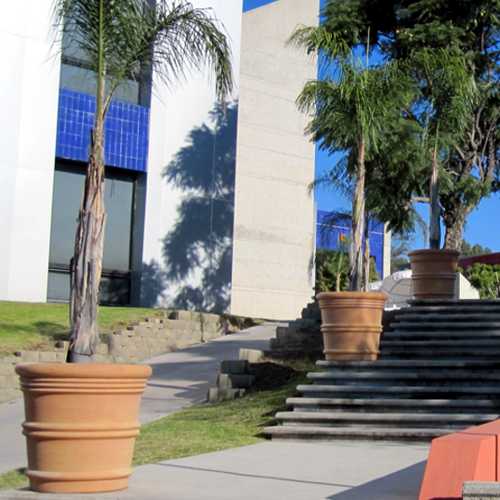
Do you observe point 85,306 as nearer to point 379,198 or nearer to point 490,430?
point 490,430

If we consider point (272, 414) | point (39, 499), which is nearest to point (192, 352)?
point (272, 414)

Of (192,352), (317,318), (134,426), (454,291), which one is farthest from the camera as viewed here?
(192,352)

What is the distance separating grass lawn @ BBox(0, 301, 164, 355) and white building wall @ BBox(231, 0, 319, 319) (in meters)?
15.0

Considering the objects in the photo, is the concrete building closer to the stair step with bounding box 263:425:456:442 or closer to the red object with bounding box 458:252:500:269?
the red object with bounding box 458:252:500:269

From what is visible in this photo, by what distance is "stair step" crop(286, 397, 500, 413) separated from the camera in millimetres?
10875

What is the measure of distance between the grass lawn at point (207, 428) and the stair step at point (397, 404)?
0.60m

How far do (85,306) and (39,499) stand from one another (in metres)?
1.80

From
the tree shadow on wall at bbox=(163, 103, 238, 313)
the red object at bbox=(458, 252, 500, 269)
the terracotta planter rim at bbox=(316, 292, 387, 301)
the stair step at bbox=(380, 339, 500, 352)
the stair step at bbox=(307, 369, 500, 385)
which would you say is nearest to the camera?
the stair step at bbox=(307, 369, 500, 385)

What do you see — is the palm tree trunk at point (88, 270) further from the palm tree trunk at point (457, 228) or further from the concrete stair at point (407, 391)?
the palm tree trunk at point (457, 228)

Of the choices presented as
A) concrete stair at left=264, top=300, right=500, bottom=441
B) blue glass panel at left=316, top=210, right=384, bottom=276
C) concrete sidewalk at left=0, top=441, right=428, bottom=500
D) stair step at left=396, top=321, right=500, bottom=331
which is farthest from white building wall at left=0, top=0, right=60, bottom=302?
concrete sidewalk at left=0, top=441, right=428, bottom=500

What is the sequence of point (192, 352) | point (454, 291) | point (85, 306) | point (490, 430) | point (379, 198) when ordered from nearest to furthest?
point (490, 430) < point (85, 306) < point (454, 291) < point (192, 352) < point (379, 198)

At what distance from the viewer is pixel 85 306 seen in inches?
314

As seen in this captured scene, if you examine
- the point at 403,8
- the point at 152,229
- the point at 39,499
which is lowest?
the point at 39,499

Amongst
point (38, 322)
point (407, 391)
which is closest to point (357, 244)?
point (407, 391)
